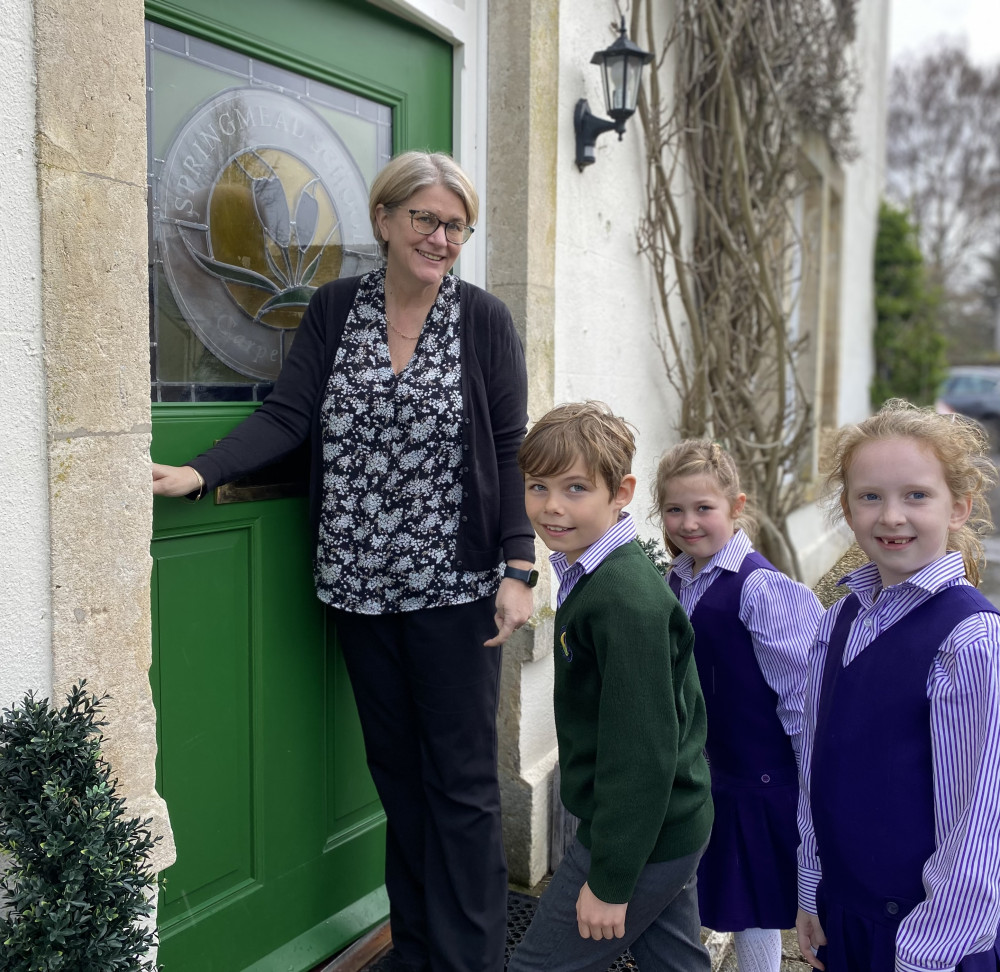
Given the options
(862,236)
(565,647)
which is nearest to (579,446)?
(565,647)

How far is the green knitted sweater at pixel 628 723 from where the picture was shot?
5.25 ft

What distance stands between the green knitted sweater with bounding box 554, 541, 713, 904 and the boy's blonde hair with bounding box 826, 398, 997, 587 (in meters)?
0.40

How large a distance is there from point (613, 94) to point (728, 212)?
1478 mm

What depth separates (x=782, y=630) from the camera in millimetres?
2062

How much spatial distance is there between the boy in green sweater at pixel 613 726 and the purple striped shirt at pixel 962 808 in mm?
398

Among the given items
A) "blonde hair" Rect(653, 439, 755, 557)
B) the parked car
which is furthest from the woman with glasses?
the parked car

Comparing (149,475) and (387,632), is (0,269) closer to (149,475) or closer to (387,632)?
(149,475)

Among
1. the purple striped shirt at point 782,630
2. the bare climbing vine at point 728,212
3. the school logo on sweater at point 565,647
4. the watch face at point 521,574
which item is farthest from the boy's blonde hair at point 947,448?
the bare climbing vine at point 728,212

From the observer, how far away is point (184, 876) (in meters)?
2.26

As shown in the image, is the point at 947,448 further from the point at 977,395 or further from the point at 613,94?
the point at 977,395

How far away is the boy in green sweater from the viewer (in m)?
1.60

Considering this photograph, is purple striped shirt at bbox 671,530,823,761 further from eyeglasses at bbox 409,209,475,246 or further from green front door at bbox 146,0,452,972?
green front door at bbox 146,0,452,972

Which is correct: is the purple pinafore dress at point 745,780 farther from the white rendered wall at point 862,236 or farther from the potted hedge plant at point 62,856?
the white rendered wall at point 862,236

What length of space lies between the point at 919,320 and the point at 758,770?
29.5 feet
